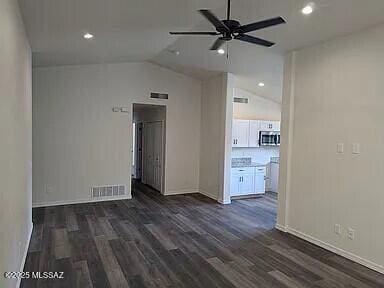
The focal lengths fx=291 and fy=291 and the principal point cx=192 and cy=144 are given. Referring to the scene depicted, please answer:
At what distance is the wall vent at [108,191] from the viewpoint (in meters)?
6.77

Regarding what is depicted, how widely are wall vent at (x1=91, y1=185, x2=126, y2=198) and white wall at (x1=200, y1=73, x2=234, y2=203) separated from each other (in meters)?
2.14

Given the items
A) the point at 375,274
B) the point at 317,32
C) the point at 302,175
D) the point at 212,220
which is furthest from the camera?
the point at 212,220

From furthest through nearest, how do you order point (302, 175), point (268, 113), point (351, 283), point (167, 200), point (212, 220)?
point (268, 113), point (167, 200), point (212, 220), point (302, 175), point (351, 283)

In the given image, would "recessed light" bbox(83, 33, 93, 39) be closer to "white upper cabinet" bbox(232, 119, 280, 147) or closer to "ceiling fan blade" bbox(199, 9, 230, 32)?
"ceiling fan blade" bbox(199, 9, 230, 32)

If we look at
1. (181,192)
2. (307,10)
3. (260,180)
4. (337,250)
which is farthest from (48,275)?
(260,180)

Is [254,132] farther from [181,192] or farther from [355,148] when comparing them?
[355,148]

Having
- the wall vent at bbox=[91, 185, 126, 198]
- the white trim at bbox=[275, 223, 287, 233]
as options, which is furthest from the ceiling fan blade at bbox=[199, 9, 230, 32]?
the wall vent at bbox=[91, 185, 126, 198]

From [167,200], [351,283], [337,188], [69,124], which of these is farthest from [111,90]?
[351,283]

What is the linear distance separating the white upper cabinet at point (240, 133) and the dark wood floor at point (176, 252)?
2.29 m

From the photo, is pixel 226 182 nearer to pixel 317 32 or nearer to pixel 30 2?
pixel 317 32

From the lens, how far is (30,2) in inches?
112

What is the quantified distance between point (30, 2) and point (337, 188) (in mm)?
4366

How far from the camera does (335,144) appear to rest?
13.7ft

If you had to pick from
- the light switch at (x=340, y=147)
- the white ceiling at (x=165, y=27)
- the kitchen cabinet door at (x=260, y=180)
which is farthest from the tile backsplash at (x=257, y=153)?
the light switch at (x=340, y=147)
